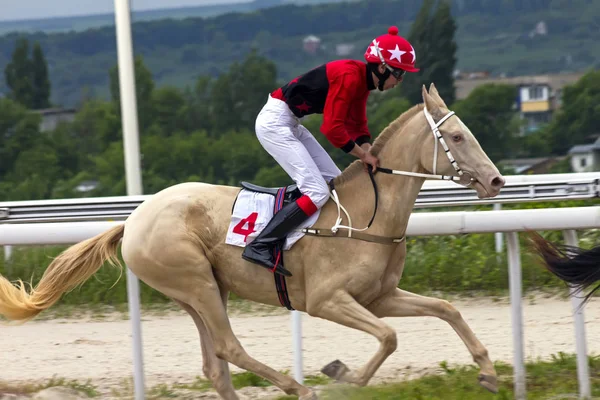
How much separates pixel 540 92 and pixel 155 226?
7.24 meters

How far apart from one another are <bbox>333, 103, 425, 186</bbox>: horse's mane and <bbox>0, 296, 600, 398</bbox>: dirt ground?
1.12m

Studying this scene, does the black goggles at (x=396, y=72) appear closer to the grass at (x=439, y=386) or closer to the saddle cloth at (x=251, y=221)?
the saddle cloth at (x=251, y=221)

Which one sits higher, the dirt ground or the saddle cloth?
the saddle cloth

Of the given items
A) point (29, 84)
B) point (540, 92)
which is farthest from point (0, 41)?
point (540, 92)

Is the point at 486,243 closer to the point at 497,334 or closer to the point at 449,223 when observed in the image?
the point at 497,334

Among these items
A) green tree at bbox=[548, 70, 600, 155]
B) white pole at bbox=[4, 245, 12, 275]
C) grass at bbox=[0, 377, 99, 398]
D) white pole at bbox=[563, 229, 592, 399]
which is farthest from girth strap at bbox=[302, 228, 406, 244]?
green tree at bbox=[548, 70, 600, 155]

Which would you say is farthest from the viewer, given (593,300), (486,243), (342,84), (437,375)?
(486,243)

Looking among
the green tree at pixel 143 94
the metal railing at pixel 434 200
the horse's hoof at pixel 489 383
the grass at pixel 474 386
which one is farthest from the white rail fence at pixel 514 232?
the green tree at pixel 143 94

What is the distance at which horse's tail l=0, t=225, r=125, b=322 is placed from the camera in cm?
425

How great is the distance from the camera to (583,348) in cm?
400

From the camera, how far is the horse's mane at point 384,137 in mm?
4004

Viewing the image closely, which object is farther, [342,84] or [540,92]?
[540,92]

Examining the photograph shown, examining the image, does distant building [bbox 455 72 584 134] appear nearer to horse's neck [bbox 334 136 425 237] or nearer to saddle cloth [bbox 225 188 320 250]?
horse's neck [bbox 334 136 425 237]

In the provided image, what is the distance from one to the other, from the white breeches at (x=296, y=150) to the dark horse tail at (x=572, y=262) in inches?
40.3
